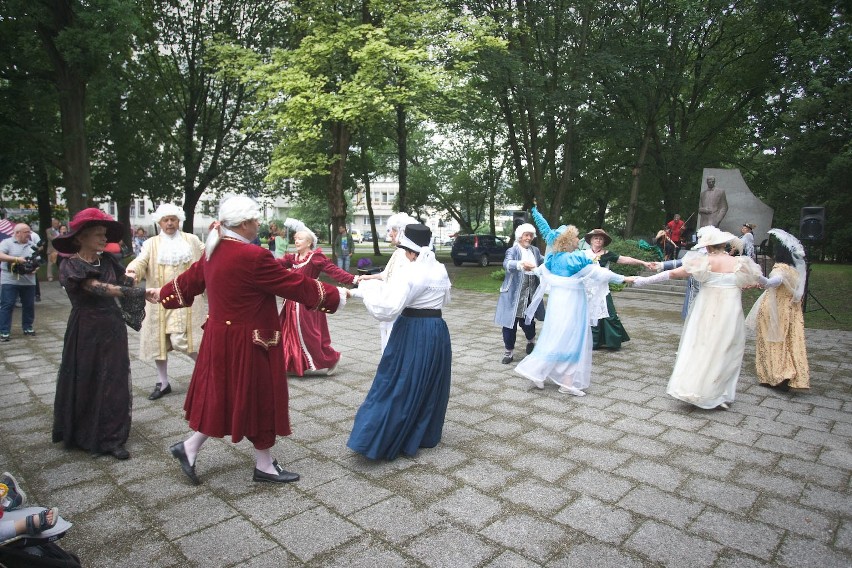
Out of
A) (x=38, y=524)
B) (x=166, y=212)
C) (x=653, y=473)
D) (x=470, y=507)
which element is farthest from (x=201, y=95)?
(x=38, y=524)

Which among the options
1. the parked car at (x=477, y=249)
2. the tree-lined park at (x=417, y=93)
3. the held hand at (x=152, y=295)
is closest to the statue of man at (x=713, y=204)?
the tree-lined park at (x=417, y=93)

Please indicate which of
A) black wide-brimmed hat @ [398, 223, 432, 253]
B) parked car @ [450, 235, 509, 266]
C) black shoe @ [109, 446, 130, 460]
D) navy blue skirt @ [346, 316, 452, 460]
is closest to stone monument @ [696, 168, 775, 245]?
parked car @ [450, 235, 509, 266]

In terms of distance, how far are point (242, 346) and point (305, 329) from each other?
9.93ft

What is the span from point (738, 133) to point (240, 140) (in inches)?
882

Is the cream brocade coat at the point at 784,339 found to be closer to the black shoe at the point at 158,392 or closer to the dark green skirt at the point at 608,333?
the dark green skirt at the point at 608,333

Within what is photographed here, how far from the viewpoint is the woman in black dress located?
4.07m

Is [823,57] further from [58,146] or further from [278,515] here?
[58,146]

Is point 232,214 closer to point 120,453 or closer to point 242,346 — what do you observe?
point 242,346

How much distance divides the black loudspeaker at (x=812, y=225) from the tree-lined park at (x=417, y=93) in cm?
323

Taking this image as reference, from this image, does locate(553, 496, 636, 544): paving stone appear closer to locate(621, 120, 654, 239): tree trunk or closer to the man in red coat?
the man in red coat

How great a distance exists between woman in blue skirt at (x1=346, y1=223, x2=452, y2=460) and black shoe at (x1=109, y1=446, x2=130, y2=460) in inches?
64.0

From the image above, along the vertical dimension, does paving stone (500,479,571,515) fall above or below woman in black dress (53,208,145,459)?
below

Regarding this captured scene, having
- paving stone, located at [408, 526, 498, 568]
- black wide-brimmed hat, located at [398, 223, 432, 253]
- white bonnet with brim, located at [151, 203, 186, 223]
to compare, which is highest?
white bonnet with brim, located at [151, 203, 186, 223]

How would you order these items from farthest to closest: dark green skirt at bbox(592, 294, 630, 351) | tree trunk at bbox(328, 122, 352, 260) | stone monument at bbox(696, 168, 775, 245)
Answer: stone monument at bbox(696, 168, 775, 245) → tree trunk at bbox(328, 122, 352, 260) → dark green skirt at bbox(592, 294, 630, 351)
